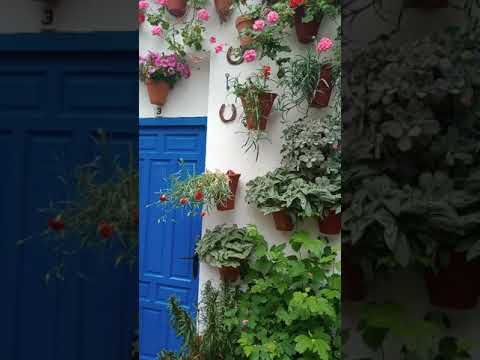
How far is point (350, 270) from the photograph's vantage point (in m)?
1.20

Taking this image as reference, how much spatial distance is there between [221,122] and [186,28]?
23cm

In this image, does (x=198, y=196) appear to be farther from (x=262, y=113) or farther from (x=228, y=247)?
(x=262, y=113)

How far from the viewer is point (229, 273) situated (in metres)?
1.06

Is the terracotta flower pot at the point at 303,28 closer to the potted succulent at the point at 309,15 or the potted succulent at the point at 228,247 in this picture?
the potted succulent at the point at 309,15

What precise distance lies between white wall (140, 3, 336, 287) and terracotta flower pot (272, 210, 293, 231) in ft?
0.04

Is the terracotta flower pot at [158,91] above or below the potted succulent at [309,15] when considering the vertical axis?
below

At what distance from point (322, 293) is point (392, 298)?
27cm

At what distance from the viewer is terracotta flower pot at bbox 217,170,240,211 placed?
103cm

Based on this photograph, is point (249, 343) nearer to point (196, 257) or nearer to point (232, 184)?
point (196, 257)

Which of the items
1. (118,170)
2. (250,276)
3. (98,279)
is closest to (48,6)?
(118,170)

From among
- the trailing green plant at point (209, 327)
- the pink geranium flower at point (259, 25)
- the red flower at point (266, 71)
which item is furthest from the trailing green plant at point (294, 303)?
the pink geranium flower at point (259, 25)

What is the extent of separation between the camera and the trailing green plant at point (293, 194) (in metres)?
1.04

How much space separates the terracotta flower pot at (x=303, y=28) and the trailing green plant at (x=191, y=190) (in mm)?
374

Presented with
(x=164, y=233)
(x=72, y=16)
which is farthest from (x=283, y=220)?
(x=72, y=16)
